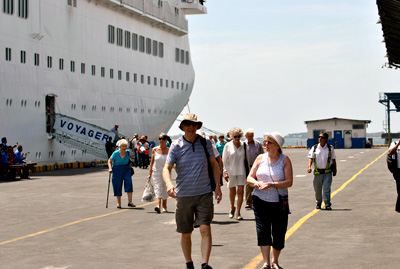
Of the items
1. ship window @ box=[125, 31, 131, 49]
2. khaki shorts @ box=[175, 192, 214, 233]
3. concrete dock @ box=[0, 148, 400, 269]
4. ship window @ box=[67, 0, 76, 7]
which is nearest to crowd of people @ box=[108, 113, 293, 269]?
khaki shorts @ box=[175, 192, 214, 233]

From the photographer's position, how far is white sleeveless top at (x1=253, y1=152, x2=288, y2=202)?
26.2 feet

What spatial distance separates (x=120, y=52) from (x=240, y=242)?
36343 mm

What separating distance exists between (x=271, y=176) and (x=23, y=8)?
92.4ft

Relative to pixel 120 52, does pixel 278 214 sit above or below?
below

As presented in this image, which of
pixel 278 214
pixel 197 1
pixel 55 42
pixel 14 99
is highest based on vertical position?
pixel 197 1

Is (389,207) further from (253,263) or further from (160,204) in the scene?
(253,263)

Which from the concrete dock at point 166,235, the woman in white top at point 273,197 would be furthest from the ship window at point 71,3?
the woman in white top at point 273,197

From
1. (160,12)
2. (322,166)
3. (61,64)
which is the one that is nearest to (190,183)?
(322,166)

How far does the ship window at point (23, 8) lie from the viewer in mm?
33750

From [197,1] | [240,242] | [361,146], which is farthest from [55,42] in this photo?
[361,146]

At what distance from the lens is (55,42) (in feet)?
121

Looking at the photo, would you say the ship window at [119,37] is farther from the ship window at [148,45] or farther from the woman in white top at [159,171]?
the woman in white top at [159,171]

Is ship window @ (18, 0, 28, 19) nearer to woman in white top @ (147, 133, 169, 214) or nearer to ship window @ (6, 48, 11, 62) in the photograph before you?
ship window @ (6, 48, 11, 62)

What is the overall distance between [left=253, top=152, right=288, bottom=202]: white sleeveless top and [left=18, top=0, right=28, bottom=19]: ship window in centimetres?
2757
